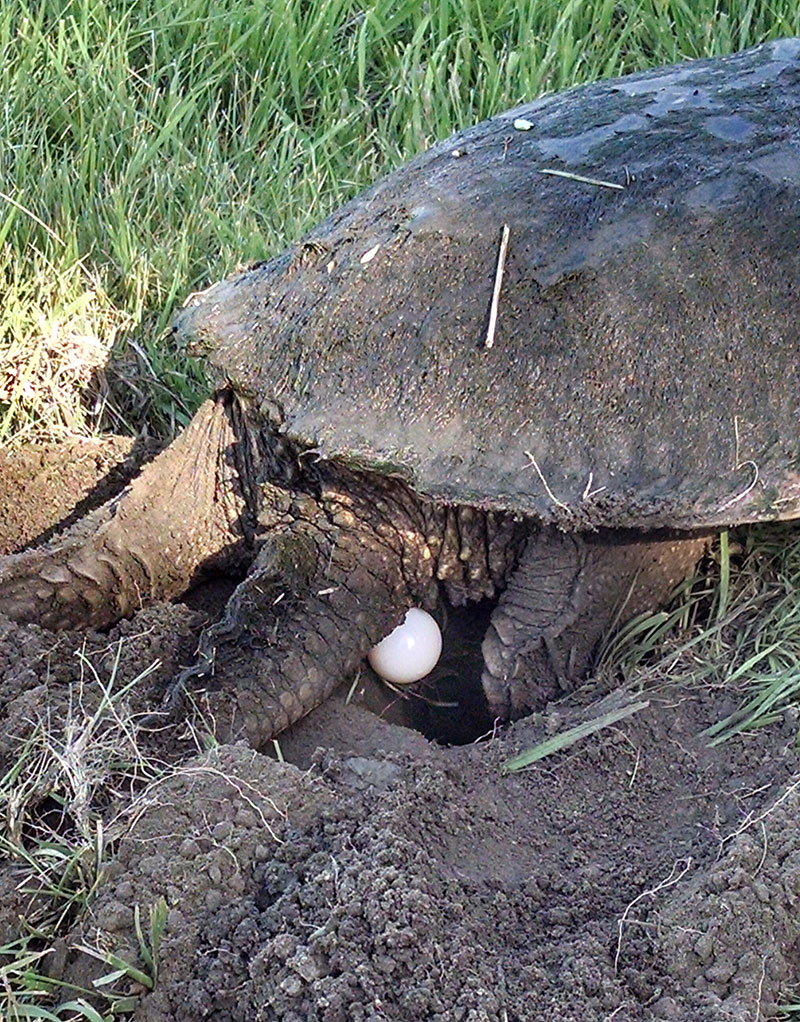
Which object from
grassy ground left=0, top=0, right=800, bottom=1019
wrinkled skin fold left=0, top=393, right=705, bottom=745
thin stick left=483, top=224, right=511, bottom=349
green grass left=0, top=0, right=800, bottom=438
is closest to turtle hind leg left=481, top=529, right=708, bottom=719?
wrinkled skin fold left=0, top=393, right=705, bottom=745

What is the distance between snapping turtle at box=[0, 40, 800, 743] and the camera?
1.94 meters

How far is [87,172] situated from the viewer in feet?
11.2

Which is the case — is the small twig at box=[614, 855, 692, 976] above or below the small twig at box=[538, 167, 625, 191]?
below

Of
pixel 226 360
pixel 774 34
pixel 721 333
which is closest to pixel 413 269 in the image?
pixel 226 360

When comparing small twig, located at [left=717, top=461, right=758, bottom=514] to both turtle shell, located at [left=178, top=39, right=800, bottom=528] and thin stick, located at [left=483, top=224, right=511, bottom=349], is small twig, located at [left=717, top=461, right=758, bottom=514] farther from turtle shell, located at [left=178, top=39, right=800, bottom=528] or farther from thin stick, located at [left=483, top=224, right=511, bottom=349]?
thin stick, located at [left=483, top=224, right=511, bottom=349]

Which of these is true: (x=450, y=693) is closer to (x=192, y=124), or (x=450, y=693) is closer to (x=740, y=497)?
(x=740, y=497)

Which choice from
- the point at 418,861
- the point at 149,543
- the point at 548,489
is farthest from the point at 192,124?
the point at 418,861

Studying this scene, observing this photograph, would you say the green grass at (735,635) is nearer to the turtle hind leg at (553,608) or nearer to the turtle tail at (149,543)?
the turtle hind leg at (553,608)

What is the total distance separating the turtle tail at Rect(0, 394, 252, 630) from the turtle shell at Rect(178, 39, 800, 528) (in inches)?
8.9

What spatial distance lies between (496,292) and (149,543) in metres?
0.82

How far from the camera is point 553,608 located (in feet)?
7.36

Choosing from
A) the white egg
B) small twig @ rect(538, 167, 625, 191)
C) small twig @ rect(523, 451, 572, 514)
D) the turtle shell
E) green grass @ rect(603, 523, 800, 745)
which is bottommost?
green grass @ rect(603, 523, 800, 745)

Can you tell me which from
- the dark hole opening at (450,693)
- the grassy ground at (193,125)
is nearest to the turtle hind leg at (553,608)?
the dark hole opening at (450,693)

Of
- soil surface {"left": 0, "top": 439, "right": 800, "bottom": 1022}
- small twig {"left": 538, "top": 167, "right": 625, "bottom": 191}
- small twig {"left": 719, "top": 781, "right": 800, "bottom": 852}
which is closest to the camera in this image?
soil surface {"left": 0, "top": 439, "right": 800, "bottom": 1022}
